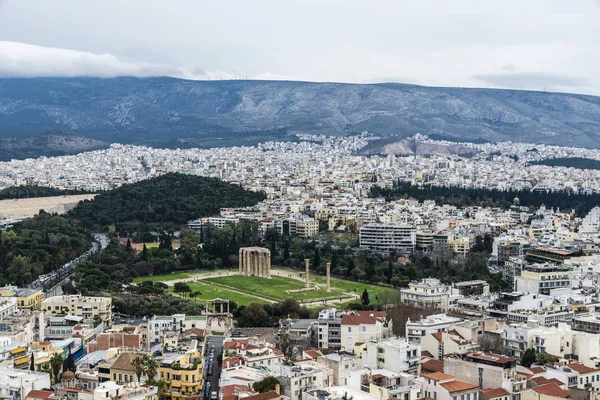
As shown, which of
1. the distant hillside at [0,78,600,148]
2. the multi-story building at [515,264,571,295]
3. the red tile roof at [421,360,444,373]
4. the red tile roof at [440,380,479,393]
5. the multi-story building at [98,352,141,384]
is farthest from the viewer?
the distant hillside at [0,78,600,148]

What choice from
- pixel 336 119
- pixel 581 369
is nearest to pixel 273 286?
pixel 581 369

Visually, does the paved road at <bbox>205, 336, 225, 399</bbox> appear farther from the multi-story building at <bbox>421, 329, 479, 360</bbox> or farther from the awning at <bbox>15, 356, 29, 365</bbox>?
the multi-story building at <bbox>421, 329, 479, 360</bbox>

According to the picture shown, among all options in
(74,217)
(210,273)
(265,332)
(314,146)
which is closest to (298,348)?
(265,332)

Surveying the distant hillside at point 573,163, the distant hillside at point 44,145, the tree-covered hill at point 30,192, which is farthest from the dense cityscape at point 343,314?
the distant hillside at point 44,145

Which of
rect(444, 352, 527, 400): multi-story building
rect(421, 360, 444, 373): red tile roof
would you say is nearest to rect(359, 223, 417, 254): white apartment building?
rect(421, 360, 444, 373): red tile roof

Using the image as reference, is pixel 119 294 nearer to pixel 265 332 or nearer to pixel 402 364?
pixel 265 332

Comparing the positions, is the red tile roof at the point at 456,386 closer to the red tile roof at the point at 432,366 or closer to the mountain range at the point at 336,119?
the red tile roof at the point at 432,366
